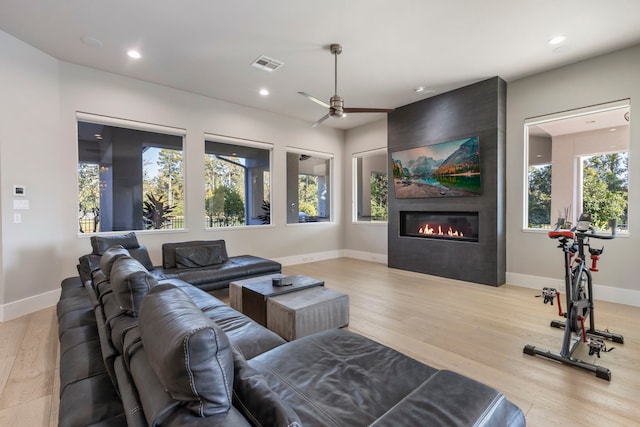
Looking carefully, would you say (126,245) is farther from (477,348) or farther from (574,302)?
(574,302)

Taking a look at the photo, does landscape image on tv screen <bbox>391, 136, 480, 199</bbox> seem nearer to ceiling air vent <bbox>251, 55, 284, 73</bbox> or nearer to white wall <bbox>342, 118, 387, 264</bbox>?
white wall <bbox>342, 118, 387, 264</bbox>

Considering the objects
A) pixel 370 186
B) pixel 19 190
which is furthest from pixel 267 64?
pixel 370 186

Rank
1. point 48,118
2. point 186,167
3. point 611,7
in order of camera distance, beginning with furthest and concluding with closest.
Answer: point 186,167 < point 48,118 < point 611,7

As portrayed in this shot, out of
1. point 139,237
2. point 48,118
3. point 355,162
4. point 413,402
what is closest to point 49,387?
point 413,402

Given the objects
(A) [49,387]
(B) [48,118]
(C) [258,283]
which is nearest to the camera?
(A) [49,387]

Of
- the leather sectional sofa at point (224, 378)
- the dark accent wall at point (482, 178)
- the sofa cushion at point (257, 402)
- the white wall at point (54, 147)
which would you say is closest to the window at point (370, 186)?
the dark accent wall at point (482, 178)

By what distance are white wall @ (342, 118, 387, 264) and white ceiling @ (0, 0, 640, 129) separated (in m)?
2.04

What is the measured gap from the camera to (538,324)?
3.20 metres

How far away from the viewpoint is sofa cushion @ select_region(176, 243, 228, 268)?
421 centimetres

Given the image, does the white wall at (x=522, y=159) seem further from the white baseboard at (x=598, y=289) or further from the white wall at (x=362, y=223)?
the white wall at (x=362, y=223)

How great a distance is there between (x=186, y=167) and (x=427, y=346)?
453 centimetres

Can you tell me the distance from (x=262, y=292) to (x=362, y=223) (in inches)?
176

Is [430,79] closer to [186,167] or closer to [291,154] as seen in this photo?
[291,154]

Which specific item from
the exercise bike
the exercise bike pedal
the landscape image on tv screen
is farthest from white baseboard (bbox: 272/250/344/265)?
the exercise bike pedal
